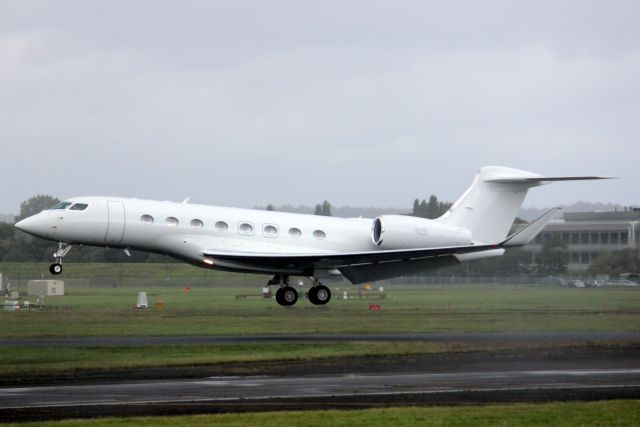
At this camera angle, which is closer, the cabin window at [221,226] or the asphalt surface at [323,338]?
the asphalt surface at [323,338]

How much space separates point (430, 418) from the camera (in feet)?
56.2

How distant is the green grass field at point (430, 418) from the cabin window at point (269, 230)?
782 inches

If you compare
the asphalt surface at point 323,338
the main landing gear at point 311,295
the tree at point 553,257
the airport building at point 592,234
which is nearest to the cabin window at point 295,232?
the main landing gear at point 311,295

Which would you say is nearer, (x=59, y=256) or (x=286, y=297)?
(x=59, y=256)

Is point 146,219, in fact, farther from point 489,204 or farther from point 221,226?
point 489,204

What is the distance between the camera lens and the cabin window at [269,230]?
37656 millimetres

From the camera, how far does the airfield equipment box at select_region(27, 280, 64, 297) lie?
64531mm

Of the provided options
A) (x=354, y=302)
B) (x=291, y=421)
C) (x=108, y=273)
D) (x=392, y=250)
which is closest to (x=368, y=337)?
(x=392, y=250)

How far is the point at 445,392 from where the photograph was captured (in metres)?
20.4

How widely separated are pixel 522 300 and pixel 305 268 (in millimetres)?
17573

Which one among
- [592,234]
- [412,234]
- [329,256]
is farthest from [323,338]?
[592,234]

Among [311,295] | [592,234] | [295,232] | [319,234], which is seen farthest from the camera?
[592,234]

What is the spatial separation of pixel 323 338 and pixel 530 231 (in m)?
8.10

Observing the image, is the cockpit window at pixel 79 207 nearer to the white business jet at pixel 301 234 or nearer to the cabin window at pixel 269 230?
the white business jet at pixel 301 234
